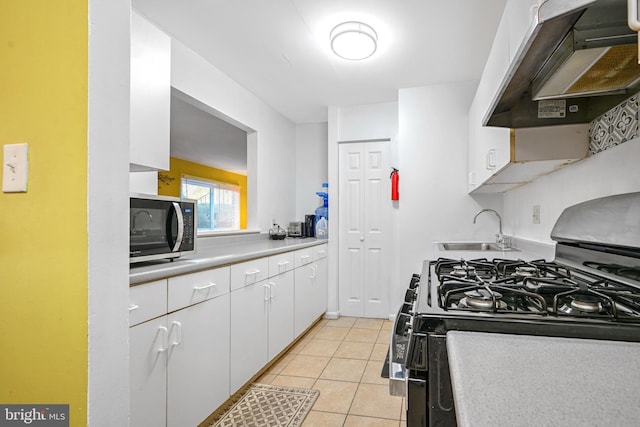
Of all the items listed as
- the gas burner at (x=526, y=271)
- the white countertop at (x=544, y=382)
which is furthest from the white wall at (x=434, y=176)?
the white countertop at (x=544, y=382)

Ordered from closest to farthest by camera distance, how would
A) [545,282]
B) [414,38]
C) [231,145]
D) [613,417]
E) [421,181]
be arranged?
[613,417], [545,282], [414,38], [421,181], [231,145]

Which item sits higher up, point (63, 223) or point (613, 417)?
point (63, 223)

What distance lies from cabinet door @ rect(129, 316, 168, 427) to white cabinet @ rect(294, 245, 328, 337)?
1.58 m

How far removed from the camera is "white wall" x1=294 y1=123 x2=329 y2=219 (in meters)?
4.44

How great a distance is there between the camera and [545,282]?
1.06 metres

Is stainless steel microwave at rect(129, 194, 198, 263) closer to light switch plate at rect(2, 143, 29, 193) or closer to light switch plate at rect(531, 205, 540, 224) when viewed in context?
light switch plate at rect(2, 143, 29, 193)

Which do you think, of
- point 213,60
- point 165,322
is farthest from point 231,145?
point 165,322

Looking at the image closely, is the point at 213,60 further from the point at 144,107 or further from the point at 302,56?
the point at 144,107

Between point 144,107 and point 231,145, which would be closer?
point 144,107

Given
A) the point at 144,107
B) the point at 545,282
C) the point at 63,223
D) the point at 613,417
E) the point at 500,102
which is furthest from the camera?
the point at 144,107

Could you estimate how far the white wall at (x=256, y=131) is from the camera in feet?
8.59

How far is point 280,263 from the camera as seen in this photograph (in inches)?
106

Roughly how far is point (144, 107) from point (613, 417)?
189 cm

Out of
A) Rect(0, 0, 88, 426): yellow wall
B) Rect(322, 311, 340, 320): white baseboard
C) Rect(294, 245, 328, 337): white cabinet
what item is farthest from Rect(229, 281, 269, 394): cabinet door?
Rect(322, 311, 340, 320): white baseboard
